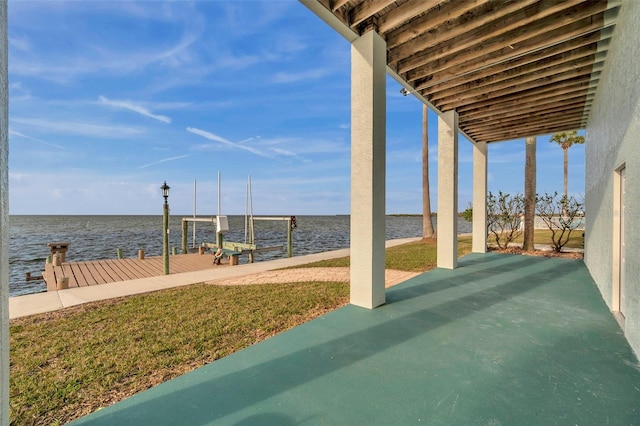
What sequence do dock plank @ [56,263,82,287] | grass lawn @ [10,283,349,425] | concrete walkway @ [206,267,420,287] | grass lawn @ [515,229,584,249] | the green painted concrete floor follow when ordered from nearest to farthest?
1. the green painted concrete floor
2. grass lawn @ [10,283,349,425]
3. concrete walkway @ [206,267,420,287]
4. dock plank @ [56,263,82,287]
5. grass lawn @ [515,229,584,249]

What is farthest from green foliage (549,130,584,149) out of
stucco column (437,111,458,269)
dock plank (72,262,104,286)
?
dock plank (72,262,104,286)

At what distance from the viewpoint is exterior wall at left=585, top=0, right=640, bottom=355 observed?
2.48 metres

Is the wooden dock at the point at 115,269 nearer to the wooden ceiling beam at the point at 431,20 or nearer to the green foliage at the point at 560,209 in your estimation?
the wooden ceiling beam at the point at 431,20

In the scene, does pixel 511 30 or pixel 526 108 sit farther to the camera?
pixel 526 108

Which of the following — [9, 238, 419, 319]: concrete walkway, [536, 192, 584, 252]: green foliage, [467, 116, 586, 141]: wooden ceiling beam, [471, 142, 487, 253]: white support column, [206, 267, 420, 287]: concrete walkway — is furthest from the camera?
[536, 192, 584, 252]: green foliage

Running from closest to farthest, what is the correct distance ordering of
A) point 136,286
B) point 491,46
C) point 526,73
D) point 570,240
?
point 491,46, point 526,73, point 136,286, point 570,240

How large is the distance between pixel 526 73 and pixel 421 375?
5.19 metres

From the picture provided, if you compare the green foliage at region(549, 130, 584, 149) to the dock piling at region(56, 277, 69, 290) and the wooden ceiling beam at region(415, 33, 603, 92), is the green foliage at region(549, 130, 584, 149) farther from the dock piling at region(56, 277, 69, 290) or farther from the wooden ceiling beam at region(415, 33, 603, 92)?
the dock piling at region(56, 277, 69, 290)

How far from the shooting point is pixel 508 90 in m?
5.30

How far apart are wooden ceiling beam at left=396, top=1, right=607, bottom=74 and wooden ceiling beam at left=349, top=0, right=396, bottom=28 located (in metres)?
1.16

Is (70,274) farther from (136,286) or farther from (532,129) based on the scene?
(532,129)

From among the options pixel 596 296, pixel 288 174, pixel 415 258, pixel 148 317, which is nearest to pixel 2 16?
pixel 148 317

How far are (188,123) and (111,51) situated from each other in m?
12.4

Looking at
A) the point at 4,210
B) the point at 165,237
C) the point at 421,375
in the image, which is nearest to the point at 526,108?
the point at 421,375
